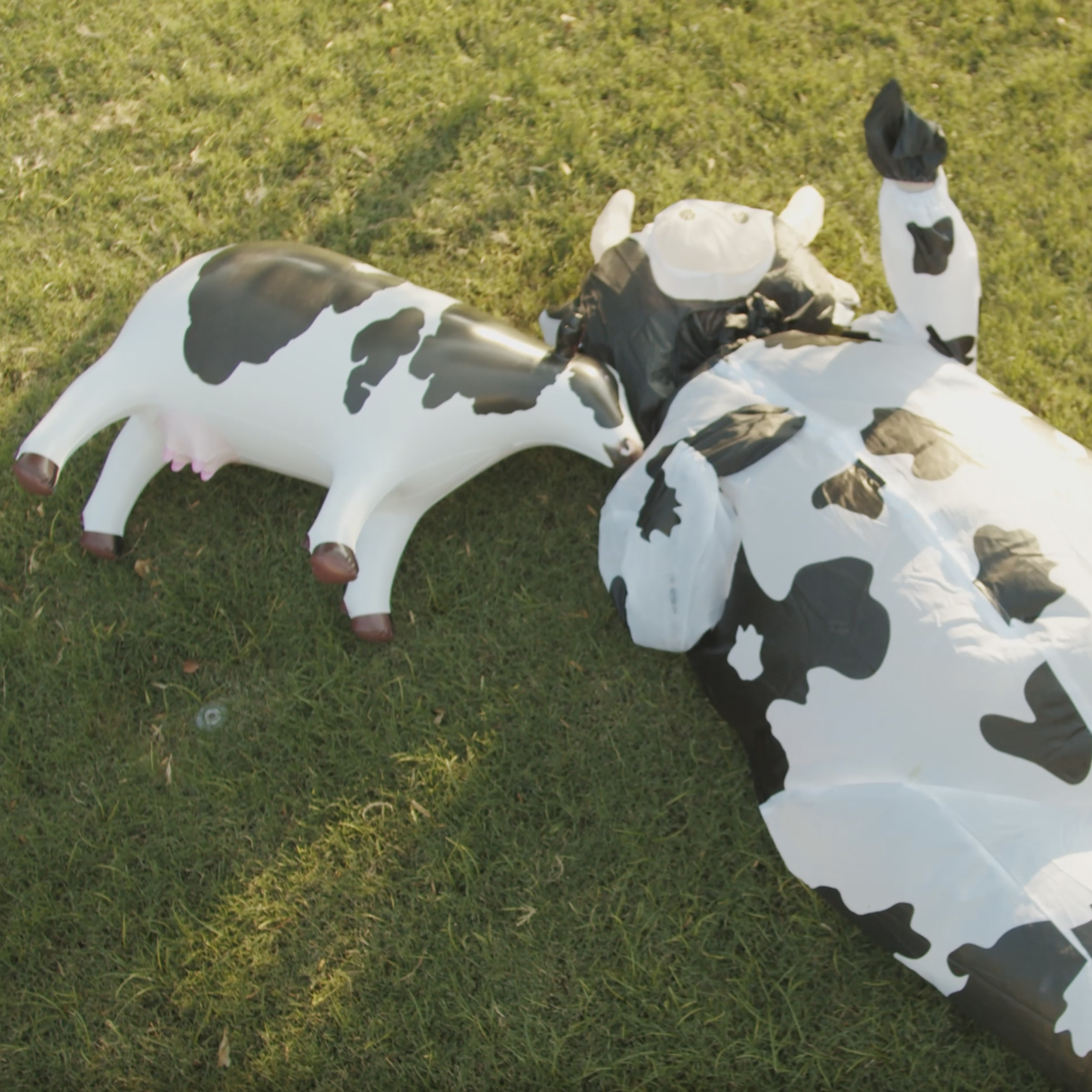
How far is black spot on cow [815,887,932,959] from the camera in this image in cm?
165

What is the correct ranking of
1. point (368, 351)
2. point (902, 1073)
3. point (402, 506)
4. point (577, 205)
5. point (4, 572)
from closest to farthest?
1. point (902, 1073)
2. point (368, 351)
3. point (402, 506)
4. point (4, 572)
5. point (577, 205)

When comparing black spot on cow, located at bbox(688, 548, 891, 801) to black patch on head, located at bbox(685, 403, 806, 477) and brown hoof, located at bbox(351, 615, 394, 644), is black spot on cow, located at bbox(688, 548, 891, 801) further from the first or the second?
brown hoof, located at bbox(351, 615, 394, 644)

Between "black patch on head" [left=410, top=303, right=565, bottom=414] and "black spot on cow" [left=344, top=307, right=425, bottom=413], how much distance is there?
4 centimetres

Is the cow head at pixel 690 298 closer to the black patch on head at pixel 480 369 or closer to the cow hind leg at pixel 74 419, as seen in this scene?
the black patch on head at pixel 480 369

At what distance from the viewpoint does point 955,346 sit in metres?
1.97

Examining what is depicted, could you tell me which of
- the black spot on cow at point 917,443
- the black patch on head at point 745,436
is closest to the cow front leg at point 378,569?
the black patch on head at point 745,436

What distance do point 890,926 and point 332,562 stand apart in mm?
1143

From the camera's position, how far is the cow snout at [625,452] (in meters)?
2.03

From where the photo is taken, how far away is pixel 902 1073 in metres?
1.85

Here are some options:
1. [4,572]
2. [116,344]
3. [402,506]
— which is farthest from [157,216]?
[402,506]

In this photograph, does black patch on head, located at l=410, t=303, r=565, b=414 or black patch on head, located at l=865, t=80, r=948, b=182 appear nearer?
black patch on head, located at l=865, t=80, r=948, b=182

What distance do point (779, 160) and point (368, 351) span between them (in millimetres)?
1379

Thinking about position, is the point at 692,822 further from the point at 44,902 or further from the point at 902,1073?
the point at 44,902

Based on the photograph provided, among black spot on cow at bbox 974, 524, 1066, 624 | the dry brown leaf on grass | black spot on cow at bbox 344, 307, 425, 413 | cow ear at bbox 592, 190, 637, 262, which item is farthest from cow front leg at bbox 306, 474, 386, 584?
the dry brown leaf on grass
